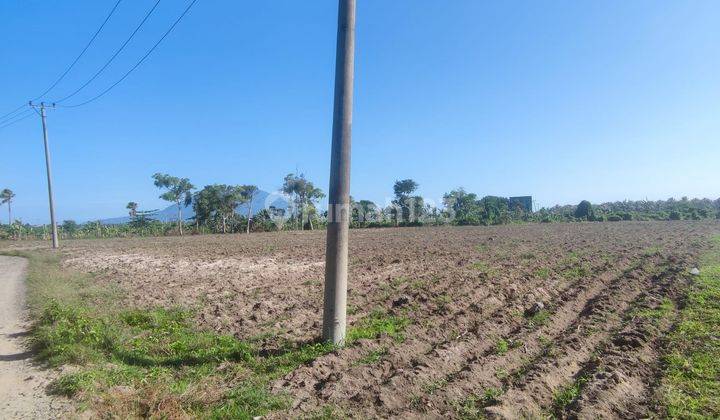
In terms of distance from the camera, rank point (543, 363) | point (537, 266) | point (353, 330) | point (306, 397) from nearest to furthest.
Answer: point (306, 397) → point (543, 363) → point (353, 330) → point (537, 266)

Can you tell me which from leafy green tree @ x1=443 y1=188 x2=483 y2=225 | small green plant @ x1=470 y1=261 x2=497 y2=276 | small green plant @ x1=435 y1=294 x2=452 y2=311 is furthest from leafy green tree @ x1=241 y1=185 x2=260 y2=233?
small green plant @ x1=435 y1=294 x2=452 y2=311

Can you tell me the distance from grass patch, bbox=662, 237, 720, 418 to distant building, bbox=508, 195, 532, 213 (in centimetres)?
5751

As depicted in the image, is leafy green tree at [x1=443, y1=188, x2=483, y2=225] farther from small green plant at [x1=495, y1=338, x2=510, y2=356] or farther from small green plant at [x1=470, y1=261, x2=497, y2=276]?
small green plant at [x1=495, y1=338, x2=510, y2=356]

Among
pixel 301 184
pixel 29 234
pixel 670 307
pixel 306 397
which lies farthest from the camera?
pixel 301 184

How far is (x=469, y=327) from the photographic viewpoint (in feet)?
20.0

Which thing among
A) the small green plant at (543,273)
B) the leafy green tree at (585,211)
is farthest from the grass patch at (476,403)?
the leafy green tree at (585,211)

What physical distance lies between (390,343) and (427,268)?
23.2 ft

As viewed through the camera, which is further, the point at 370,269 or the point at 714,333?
the point at 370,269

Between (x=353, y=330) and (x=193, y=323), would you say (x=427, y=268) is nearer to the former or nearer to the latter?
(x=353, y=330)

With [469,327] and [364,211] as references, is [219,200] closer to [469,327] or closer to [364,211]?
[364,211]

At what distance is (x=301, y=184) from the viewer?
164ft

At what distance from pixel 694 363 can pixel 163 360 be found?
619 centimetres

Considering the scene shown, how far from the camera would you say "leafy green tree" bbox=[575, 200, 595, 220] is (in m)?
54.0

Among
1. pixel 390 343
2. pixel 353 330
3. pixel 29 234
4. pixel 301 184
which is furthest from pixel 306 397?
pixel 29 234
